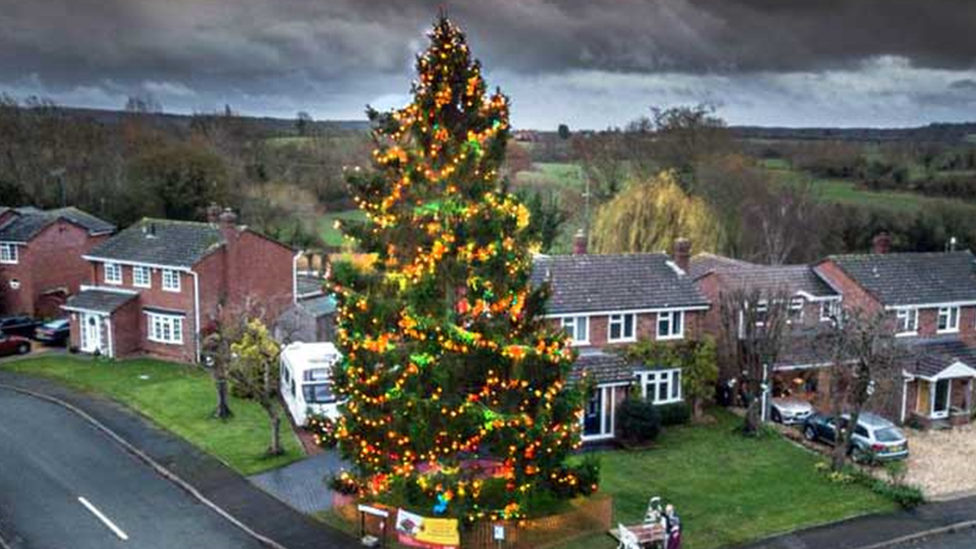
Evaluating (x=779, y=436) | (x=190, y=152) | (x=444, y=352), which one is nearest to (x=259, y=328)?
(x=444, y=352)

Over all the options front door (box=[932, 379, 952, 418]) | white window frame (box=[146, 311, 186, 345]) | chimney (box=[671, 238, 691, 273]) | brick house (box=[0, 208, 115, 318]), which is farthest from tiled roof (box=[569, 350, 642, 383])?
brick house (box=[0, 208, 115, 318])

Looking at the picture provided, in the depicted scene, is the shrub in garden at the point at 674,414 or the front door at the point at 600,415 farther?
the shrub in garden at the point at 674,414

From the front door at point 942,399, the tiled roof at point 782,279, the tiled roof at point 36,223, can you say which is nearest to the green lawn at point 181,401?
the tiled roof at point 36,223

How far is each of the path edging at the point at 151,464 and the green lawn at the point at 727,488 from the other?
876 cm

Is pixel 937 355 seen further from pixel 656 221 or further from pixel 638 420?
pixel 656 221

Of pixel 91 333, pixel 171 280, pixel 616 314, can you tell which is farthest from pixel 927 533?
pixel 91 333

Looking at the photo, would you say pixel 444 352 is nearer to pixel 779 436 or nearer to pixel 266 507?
pixel 266 507

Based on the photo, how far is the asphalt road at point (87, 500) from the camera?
2397cm

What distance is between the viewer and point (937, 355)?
39.1 m

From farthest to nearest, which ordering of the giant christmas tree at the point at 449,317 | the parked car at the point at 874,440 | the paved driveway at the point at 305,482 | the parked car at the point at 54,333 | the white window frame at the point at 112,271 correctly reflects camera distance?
the parked car at the point at 54,333 < the white window frame at the point at 112,271 < the parked car at the point at 874,440 < the paved driveway at the point at 305,482 < the giant christmas tree at the point at 449,317

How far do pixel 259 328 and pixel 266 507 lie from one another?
470 inches

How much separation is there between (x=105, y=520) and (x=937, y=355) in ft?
111

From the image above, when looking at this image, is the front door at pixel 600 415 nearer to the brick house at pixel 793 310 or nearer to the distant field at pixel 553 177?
the brick house at pixel 793 310

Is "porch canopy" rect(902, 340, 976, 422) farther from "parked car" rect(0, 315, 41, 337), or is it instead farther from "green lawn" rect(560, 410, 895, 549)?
"parked car" rect(0, 315, 41, 337)
